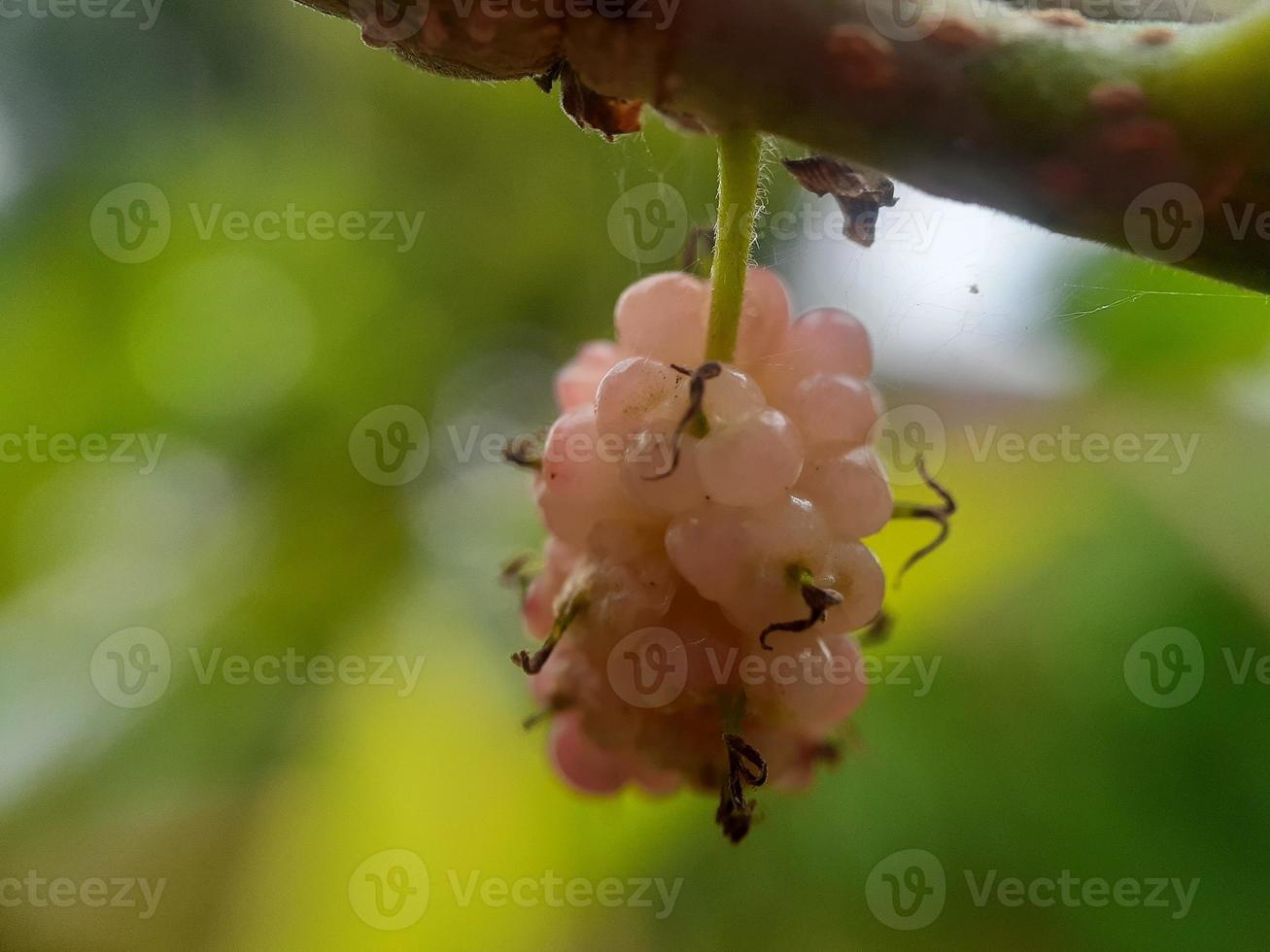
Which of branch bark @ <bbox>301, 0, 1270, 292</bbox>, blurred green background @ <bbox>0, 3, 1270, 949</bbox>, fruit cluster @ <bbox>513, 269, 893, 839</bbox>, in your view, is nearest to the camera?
branch bark @ <bbox>301, 0, 1270, 292</bbox>

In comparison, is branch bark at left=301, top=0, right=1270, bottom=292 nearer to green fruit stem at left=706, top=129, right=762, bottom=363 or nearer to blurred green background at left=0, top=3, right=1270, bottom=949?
green fruit stem at left=706, top=129, right=762, bottom=363

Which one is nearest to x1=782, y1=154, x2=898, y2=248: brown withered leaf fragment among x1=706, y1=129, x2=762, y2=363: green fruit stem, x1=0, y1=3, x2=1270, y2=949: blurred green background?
x1=706, y1=129, x2=762, y2=363: green fruit stem

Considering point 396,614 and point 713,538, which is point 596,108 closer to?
point 713,538

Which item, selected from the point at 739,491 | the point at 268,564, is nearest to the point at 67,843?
the point at 268,564

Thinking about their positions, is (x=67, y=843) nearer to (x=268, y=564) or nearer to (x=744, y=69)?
(x=268, y=564)

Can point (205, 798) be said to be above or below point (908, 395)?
below

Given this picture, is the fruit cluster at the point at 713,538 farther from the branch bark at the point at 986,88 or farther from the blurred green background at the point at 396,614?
the blurred green background at the point at 396,614

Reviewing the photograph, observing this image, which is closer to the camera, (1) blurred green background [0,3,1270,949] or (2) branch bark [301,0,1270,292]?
(2) branch bark [301,0,1270,292]
